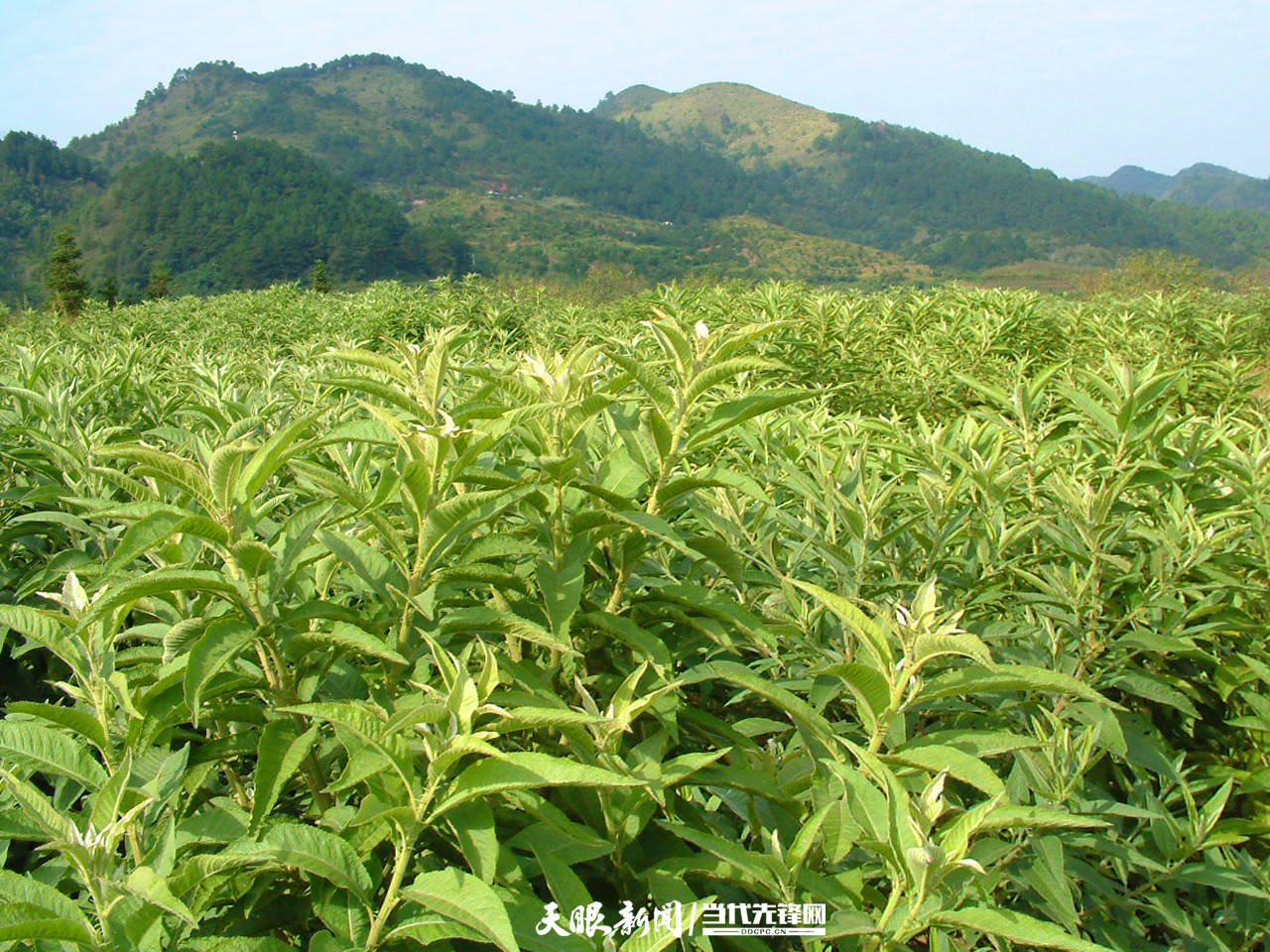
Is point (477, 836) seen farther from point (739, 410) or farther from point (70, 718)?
point (739, 410)

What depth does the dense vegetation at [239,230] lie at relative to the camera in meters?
84.0

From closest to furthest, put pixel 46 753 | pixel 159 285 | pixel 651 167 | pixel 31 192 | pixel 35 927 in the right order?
1. pixel 35 927
2. pixel 46 753
3. pixel 159 285
4. pixel 31 192
5. pixel 651 167

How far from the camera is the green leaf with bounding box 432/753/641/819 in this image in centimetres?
104

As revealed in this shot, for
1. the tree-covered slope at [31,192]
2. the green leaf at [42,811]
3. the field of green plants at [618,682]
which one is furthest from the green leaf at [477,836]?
the tree-covered slope at [31,192]

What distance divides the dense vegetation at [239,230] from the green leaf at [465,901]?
83.8 meters

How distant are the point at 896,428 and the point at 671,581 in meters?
1.43

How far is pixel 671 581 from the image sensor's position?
1812 millimetres

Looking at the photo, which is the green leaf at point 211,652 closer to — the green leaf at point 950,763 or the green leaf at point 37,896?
the green leaf at point 37,896

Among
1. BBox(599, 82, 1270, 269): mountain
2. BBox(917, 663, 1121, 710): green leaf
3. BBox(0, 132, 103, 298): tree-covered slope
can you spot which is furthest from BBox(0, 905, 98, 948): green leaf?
BBox(599, 82, 1270, 269): mountain

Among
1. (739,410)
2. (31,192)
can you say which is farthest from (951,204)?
(739,410)

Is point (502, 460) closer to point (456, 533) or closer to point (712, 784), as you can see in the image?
point (456, 533)

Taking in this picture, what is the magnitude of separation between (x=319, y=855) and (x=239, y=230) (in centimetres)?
9729

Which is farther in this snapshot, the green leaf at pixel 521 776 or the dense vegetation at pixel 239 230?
the dense vegetation at pixel 239 230

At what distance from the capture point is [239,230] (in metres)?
86.7
